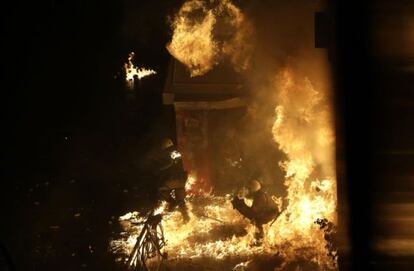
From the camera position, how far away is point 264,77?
13492mm

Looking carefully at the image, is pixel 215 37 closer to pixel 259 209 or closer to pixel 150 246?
pixel 259 209

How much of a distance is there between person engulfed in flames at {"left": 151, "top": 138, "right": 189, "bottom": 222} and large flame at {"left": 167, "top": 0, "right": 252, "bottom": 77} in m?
3.85

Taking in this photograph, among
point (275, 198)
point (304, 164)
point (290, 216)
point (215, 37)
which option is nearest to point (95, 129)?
point (215, 37)

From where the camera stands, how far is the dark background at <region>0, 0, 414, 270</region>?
254 cm

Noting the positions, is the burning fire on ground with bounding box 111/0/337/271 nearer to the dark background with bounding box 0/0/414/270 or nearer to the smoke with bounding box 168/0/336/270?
the smoke with bounding box 168/0/336/270

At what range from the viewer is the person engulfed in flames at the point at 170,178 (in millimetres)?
10312

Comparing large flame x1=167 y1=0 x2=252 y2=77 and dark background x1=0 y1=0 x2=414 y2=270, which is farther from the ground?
large flame x1=167 y1=0 x2=252 y2=77

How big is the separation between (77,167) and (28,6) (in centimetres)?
461

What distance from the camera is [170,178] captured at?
1059 cm

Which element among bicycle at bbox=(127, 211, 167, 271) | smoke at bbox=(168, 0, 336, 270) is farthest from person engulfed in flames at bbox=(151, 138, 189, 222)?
smoke at bbox=(168, 0, 336, 270)

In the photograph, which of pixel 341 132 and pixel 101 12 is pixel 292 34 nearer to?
pixel 101 12

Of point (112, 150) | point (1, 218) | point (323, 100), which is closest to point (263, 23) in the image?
point (323, 100)

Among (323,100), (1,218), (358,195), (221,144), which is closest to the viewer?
(358,195)

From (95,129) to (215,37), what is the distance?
5.33 metres
